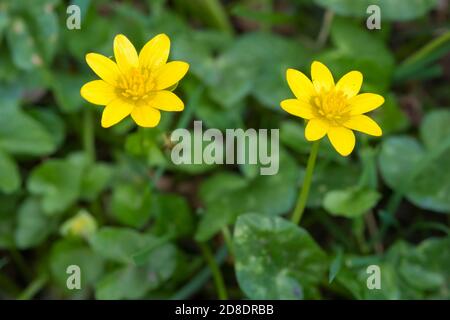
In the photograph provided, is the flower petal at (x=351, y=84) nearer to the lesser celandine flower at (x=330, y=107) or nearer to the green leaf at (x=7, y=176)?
the lesser celandine flower at (x=330, y=107)

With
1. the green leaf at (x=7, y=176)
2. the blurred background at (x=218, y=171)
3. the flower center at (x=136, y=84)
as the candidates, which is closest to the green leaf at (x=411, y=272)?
the blurred background at (x=218, y=171)

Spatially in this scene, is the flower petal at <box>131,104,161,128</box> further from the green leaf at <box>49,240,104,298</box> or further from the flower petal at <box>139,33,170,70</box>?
the green leaf at <box>49,240,104,298</box>

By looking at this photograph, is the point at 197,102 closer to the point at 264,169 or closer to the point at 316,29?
the point at 264,169

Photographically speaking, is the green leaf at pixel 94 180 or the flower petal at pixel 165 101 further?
the green leaf at pixel 94 180

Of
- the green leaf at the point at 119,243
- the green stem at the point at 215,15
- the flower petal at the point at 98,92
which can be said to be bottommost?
the green leaf at the point at 119,243

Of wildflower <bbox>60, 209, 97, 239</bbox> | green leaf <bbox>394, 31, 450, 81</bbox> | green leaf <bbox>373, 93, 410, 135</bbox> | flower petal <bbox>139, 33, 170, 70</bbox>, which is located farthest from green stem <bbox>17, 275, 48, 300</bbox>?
green leaf <bbox>394, 31, 450, 81</bbox>

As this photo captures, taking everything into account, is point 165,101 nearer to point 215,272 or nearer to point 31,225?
point 215,272

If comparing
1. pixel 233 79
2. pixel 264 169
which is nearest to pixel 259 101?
pixel 233 79

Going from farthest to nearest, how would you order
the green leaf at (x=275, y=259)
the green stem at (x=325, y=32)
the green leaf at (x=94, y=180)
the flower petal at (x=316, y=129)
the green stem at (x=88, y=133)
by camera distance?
the green stem at (x=325, y=32) < the green stem at (x=88, y=133) < the green leaf at (x=94, y=180) < the green leaf at (x=275, y=259) < the flower petal at (x=316, y=129)
